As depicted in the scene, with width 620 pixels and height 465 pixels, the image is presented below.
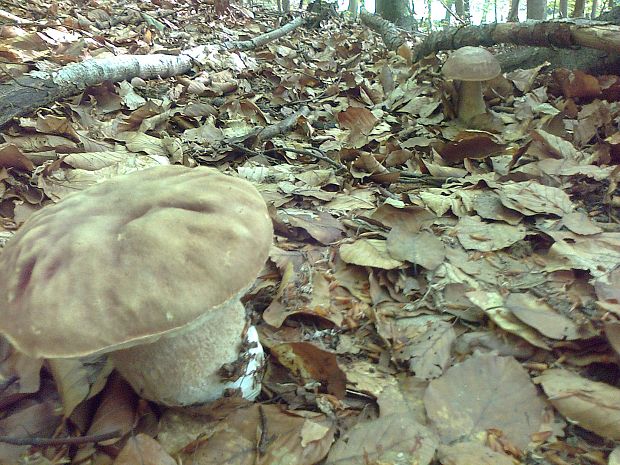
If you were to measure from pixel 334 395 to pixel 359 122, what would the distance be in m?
2.12

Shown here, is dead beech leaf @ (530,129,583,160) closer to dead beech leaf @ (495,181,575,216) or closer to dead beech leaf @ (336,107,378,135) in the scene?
dead beech leaf @ (495,181,575,216)

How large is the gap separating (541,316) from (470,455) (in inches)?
20.2

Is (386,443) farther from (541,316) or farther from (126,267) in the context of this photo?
(126,267)

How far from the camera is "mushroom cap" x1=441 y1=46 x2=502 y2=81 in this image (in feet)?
10.1

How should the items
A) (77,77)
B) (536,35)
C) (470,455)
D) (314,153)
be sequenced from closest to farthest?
(470,455) < (314,153) < (77,77) < (536,35)

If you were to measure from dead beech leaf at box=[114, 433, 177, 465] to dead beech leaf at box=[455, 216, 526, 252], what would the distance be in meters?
1.25

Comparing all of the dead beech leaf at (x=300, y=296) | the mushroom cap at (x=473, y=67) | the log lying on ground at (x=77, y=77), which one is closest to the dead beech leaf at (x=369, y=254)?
the dead beech leaf at (x=300, y=296)

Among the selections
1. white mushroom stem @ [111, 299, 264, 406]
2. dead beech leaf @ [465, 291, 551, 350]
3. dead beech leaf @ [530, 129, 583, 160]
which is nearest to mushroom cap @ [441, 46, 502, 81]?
dead beech leaf @ [530, 129, 583, 160]

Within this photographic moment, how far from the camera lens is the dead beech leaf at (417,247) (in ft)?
5.46

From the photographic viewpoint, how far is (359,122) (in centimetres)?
303

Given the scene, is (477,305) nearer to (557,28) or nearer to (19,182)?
(19,182)

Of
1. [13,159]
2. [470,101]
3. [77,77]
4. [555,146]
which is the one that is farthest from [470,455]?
[77,77]

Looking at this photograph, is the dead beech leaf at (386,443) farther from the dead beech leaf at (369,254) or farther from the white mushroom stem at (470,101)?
the white mushroom stem at (470,101)

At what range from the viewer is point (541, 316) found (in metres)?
1.36
